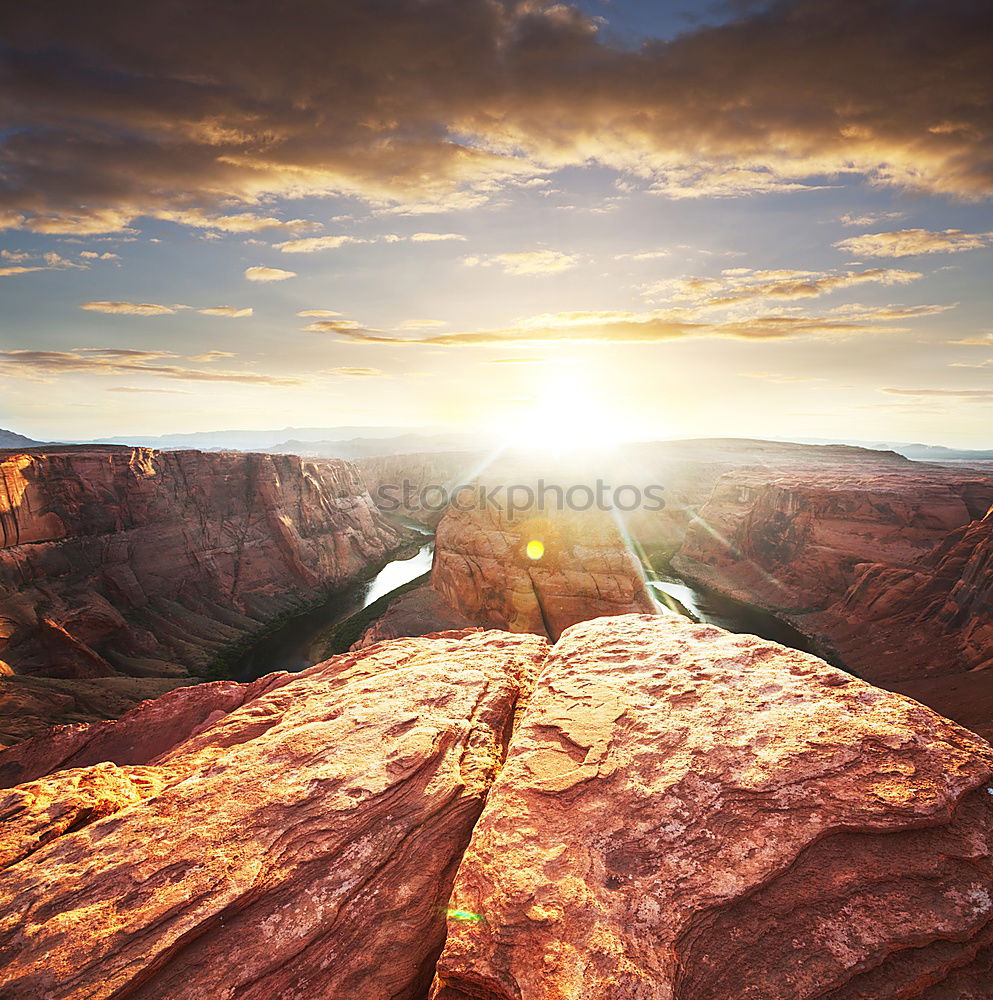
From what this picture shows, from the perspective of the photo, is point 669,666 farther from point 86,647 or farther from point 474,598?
point 86,647

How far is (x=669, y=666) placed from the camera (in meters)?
10.2

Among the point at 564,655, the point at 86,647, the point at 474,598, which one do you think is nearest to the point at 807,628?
the point at 474,598

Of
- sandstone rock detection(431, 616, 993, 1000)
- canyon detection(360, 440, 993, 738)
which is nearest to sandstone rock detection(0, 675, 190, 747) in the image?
canyon detection(360, 440, 993, 738)

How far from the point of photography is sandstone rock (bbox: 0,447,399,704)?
41.3m

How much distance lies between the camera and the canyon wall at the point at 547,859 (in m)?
4.78

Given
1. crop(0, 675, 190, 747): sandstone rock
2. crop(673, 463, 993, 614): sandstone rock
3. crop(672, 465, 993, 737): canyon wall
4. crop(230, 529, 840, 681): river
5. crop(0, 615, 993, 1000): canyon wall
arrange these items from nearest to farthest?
crop(0, 615, 993, 1000): canyon wall, crop(0, 675, 190, 747): sandstone rock, crop(672, 465, 993, 737): canyon wall, crop(230, 529, 840, 681): river, crop(673, 463, 993, 614): sandstone rock

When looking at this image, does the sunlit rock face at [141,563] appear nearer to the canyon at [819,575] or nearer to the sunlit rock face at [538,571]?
the canyon at [819,575]

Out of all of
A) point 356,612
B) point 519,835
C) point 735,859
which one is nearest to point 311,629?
point 356,612

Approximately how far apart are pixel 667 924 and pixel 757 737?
11.1 feet

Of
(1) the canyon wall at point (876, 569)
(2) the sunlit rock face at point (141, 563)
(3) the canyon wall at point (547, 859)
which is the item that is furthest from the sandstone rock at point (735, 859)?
(2) the sunlit rock face at point (141, 563)

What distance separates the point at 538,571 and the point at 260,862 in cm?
3659

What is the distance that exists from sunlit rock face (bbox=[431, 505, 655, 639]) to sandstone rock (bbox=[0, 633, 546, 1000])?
30.2m

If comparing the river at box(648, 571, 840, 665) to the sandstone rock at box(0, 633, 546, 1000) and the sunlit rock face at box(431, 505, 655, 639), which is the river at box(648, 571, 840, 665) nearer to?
the sunlit rock face at box(431, 505, 655, 639)

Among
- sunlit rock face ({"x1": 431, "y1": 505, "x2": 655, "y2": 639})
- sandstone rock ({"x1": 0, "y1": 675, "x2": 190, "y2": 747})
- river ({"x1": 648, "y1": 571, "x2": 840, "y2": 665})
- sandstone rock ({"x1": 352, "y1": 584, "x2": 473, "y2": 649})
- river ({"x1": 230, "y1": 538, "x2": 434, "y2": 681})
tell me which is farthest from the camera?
river ({"x1": 648, "y1": 571, "x2": 840, "y2": 665})
